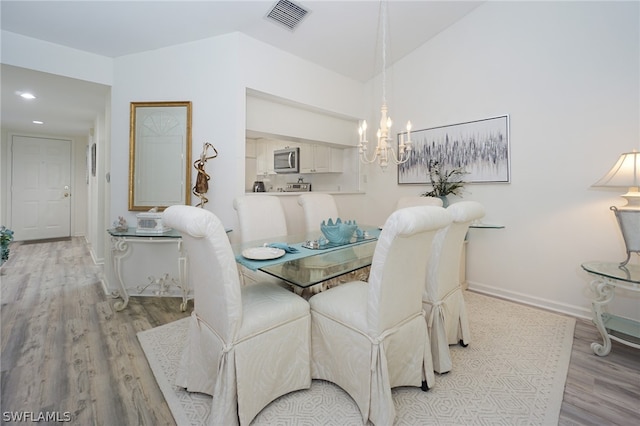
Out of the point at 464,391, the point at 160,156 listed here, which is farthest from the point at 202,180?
the point at 464,391

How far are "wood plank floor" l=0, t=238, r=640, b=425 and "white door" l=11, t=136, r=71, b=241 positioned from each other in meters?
3.64

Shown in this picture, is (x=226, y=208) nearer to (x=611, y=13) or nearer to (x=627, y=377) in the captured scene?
(x=627, y=377)

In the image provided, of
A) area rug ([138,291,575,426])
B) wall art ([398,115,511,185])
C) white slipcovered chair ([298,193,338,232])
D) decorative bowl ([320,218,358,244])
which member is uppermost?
wall art ([398,115,511,185])

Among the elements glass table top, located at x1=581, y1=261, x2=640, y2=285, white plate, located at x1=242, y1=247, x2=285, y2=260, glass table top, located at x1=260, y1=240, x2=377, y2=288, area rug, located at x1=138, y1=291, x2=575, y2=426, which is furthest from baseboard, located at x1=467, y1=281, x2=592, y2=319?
white plate, located at x1=242, y1=247, x2=285, y2=260

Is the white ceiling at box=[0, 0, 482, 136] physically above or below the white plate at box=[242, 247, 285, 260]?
above

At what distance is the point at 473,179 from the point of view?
3330 mm

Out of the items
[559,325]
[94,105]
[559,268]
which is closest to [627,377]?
[559,325]

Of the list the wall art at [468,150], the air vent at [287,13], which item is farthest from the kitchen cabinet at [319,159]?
the air vent at [287,13]

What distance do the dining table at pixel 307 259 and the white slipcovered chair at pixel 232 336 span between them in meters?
0.14

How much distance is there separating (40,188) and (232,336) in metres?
7.07

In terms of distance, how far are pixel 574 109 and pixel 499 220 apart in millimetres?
1195

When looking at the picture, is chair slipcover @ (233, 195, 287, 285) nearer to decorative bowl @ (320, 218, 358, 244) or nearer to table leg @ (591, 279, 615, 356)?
decorative bowl @ (320, 218, 358, 244)

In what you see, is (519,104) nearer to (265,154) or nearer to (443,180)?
(443,180)

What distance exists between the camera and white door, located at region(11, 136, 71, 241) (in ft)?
18.7
